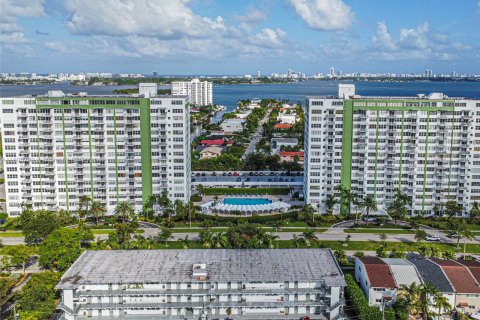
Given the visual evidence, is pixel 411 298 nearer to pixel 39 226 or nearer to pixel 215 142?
pixel 39 226

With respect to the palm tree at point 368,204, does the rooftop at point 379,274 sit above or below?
below

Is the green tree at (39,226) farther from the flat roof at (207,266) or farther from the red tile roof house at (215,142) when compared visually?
the red tile roof house at (215,142)

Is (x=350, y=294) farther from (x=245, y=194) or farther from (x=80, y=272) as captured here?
(x=245, y=194)

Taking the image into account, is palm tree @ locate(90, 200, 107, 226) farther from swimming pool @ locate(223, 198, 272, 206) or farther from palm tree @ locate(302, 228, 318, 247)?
palm tree @ locate(302, 228, 318, 247)

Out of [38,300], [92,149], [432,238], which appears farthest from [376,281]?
[92,149]

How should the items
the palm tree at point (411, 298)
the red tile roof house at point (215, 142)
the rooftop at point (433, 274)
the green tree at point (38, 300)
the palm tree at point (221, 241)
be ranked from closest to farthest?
the green tree at point (38, 300) < the palm tree at point (411, 298) < the rooftop at point (433, 274) < the palm tree at point (221, 241) < the red tile roof house at point (215, 142)

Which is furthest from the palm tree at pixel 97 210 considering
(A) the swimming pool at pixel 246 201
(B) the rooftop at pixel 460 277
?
(B) the rooftop at pixel 460 277

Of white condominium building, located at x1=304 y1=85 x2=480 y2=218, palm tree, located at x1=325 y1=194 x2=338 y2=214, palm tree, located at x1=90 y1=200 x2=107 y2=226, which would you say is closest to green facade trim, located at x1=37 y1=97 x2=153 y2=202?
palm tree, located at x1=90 y1=200 x2=107 y2=226
